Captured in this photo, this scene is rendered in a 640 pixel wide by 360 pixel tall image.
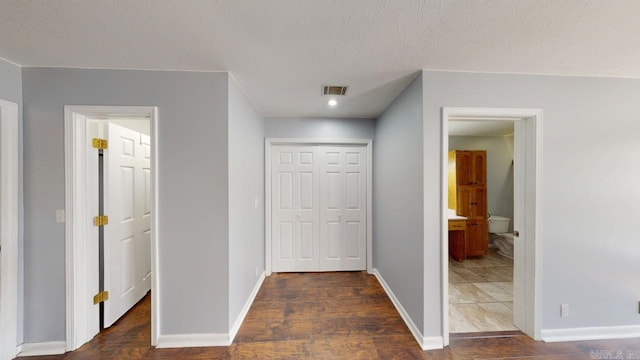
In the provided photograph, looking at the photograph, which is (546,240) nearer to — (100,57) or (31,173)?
(100,57)

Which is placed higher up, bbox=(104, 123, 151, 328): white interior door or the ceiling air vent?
the ceiling air vent

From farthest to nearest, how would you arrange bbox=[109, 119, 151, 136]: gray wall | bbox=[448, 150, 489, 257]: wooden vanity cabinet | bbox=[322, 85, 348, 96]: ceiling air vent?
bbox=[448, 150, 489, 257]: wooden vanity cabinet
bbox=[109, 119, 151, 136]: gray wall
bbox=[322, 85, 348, 96]: ceiling air vent

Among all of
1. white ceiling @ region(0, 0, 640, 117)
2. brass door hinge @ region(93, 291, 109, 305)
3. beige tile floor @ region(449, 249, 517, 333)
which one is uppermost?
white ceiling @ region(0, 0, 640, 117)

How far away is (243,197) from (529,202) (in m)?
2.67

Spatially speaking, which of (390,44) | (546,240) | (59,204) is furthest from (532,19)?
(59,204)

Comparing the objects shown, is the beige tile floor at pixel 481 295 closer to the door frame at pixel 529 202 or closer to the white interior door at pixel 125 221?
the door frame at pixel 529 202

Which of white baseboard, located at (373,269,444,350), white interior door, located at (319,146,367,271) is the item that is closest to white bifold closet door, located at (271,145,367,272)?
white interior door, located at (319,146,367,271)

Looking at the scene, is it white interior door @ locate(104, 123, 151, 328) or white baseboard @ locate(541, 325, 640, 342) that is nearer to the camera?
white baseboard @ locate(541, 325, 640, 342)

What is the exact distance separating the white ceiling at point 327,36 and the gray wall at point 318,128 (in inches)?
49.7

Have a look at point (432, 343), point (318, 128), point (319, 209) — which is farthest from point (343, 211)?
point (432, 343)

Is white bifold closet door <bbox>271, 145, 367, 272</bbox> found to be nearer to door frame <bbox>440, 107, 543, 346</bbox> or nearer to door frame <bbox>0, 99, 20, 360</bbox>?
door frame <bbox>440, 107, 543, 346</bbox>

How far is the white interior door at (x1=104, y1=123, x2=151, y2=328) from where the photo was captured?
225 centimetres

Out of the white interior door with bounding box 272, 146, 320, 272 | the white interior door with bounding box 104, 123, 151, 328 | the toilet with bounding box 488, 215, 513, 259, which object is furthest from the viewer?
the toilet with bounding box 488, 215, 513, 259

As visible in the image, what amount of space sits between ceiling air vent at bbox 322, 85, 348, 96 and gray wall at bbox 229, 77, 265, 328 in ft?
2.79
